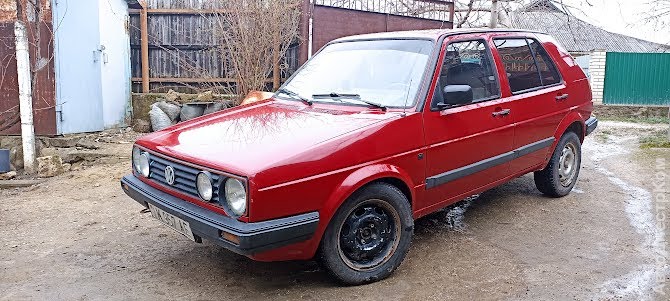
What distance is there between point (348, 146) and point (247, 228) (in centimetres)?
79

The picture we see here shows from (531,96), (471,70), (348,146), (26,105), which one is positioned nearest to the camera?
(348,146)

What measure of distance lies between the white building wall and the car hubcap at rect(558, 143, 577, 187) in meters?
10.8

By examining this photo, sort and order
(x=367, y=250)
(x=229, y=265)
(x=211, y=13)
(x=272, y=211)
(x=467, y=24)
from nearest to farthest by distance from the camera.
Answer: (x=272, y=211) → (x=367, y=250) → (x=229, y=265) → (x=211, y=13) → (x=467, y=24)

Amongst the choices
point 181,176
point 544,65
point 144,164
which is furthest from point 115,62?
point 544,65

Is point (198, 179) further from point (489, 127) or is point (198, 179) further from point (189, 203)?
point (489, 127)

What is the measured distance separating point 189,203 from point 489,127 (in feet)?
7.82

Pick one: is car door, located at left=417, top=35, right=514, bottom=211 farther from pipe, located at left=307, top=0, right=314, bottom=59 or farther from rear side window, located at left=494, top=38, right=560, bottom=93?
pipe, located at left=307, top=0, right=314, bottom=59

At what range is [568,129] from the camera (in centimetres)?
537

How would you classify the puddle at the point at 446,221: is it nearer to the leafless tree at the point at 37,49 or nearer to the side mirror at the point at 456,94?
the side mirror at the point at 456,94

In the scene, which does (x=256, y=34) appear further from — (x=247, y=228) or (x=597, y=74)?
(x=597, y=74)

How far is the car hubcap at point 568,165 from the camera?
5.39 meters

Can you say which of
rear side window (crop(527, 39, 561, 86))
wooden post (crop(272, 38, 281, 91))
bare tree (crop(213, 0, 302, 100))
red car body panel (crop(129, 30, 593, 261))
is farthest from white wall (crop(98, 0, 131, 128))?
rear side window (crop(527, 39, 561, 86))

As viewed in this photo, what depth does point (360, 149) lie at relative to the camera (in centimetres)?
320

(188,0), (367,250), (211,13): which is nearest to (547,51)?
(367,250)
